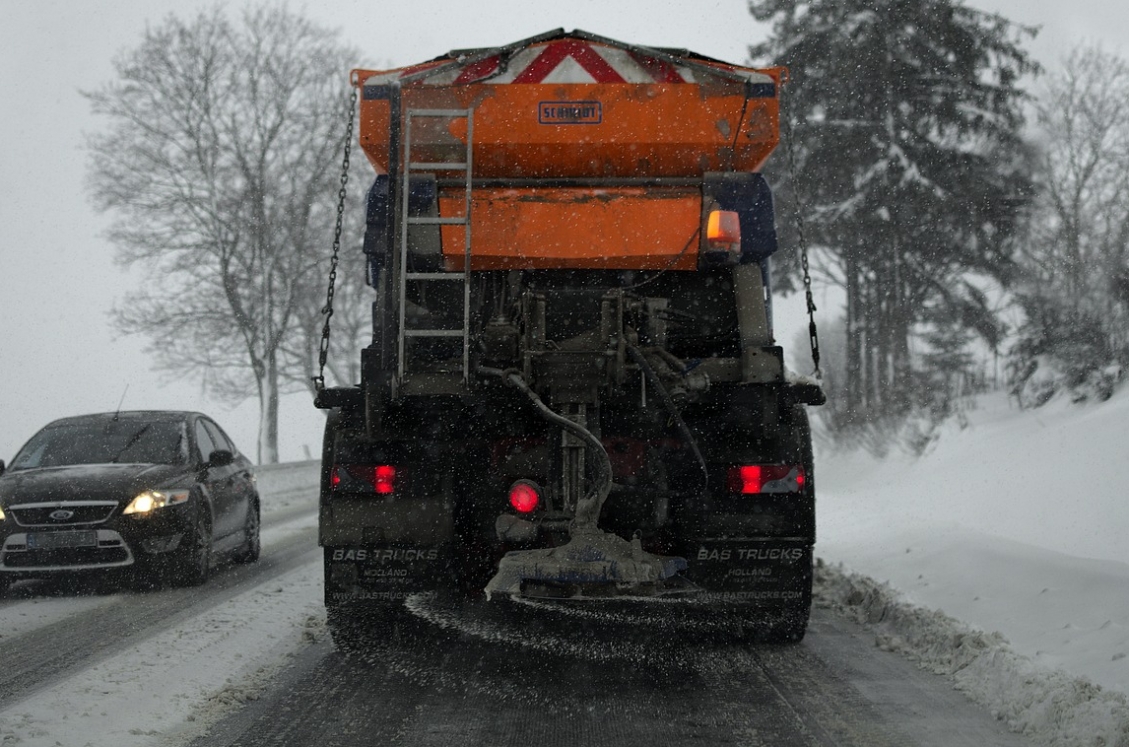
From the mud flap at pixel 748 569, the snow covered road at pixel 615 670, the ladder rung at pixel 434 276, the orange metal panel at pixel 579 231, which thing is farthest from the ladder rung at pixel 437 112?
the snow covered road at pixel 615 670

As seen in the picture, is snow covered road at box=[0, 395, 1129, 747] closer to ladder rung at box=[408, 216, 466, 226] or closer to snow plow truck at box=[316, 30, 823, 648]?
snow plow truck at box=[316, 30, 823, 648]

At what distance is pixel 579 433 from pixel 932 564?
414cm

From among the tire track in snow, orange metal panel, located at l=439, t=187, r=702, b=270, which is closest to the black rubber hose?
orange metal panel, located at l=439, t=187, r=702, b=270

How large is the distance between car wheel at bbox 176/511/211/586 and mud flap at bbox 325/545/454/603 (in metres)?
3.78

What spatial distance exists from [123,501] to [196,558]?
747 mm

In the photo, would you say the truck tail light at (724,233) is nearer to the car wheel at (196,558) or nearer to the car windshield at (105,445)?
the car wheel at (196,558)

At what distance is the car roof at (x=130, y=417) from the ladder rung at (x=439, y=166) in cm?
544

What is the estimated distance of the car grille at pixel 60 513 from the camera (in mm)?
9086

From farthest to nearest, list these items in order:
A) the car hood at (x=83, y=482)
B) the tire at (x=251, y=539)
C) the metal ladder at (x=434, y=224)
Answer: the tire at (x=251, y=539), the car hood at (x=83, y=482), the metal ladder at (x=434, y=224)

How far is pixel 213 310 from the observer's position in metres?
34.6

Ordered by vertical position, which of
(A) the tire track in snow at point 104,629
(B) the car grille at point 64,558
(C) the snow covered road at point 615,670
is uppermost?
(B) the car grille at point 64,558

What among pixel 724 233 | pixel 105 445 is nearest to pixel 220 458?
pixel 105 445

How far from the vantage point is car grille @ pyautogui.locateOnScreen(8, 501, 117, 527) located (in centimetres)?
909

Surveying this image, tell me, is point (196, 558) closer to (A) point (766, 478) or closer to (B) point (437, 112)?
(B) point (437, 112)
